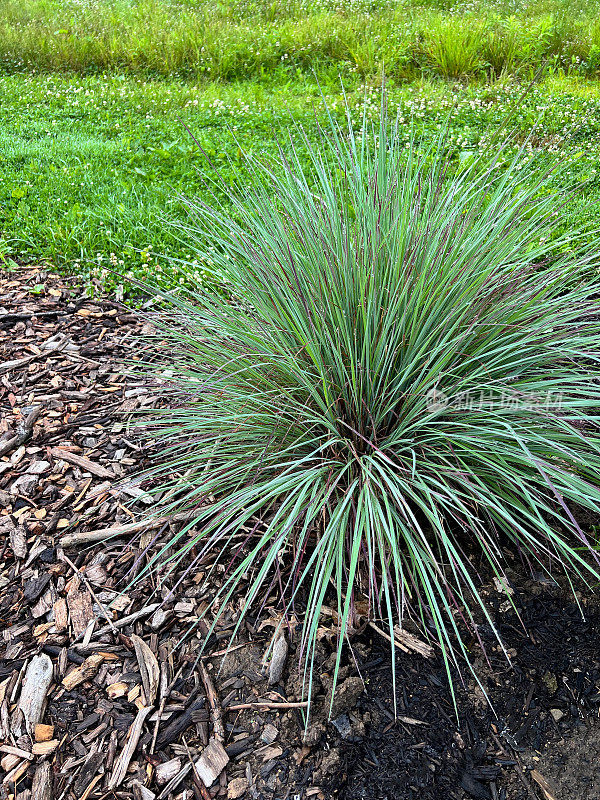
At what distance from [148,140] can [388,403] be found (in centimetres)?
461

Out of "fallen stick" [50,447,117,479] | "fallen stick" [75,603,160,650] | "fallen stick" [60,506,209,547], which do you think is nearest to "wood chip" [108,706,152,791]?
"fallen stick" [75,603,160,650]

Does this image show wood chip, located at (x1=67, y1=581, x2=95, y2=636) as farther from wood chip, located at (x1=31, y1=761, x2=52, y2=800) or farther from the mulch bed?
wood chip, located at (x1=31, y1=761, x2=52, y2=800)

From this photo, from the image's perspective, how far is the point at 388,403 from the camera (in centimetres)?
213

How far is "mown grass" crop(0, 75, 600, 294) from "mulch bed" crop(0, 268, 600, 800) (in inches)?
67.9

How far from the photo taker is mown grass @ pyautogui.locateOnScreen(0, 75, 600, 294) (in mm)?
4168

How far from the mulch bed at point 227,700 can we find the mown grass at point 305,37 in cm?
655

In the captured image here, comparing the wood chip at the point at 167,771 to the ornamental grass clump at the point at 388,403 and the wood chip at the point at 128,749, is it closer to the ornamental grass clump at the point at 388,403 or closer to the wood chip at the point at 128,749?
the wood chip at the point at 128,749

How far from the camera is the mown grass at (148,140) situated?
13.7ft

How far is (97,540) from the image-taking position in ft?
7.64

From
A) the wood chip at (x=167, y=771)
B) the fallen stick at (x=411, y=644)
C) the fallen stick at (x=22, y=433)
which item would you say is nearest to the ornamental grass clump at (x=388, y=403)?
the fallen stick at (x=411, y=644)

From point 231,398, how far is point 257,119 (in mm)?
4597

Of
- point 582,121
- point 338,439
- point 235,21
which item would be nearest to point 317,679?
point 338,439

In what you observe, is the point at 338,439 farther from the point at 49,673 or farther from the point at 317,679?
the point at 49,673

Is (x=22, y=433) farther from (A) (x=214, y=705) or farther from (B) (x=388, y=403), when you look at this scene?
(B) (x=388, y=403)
